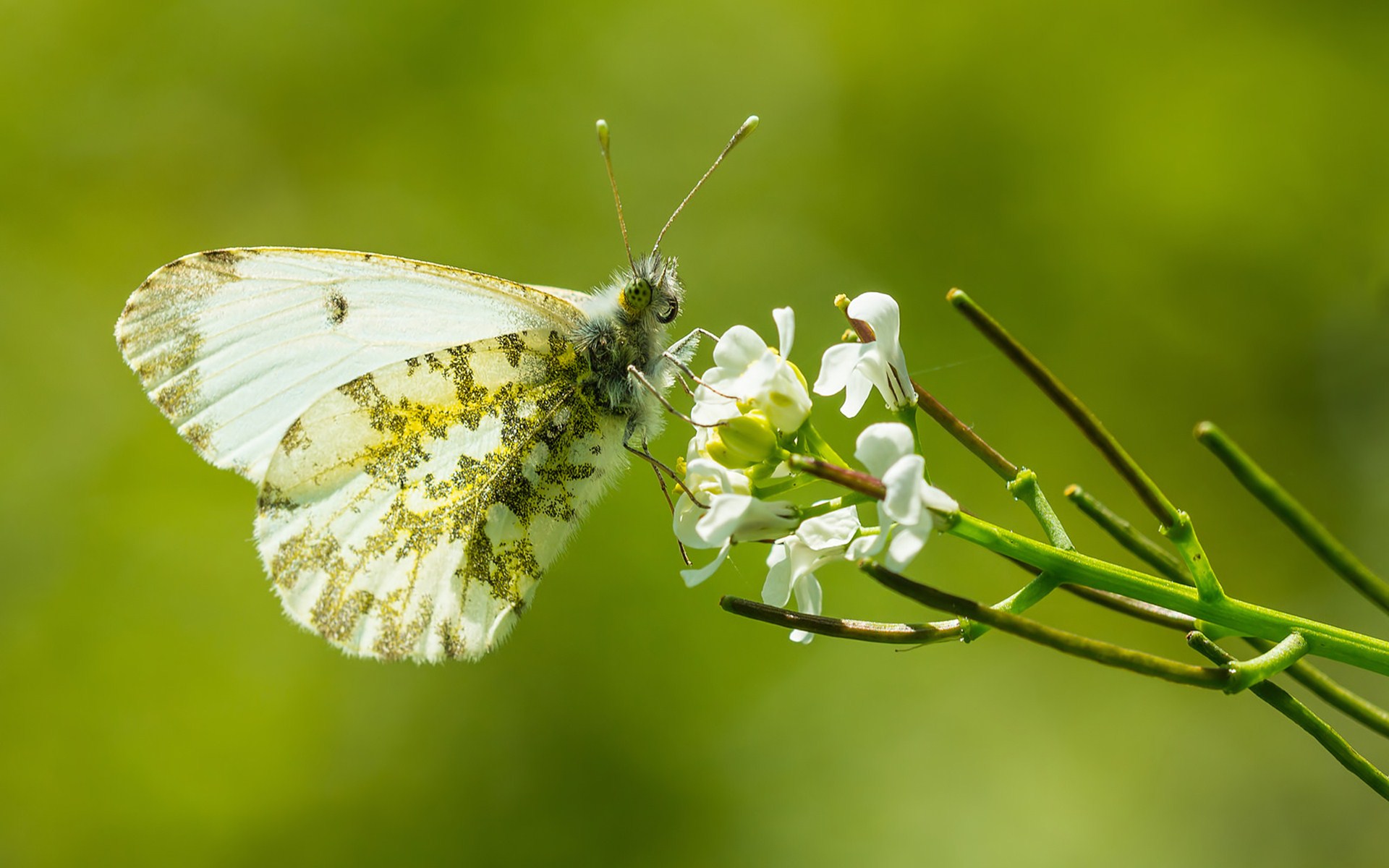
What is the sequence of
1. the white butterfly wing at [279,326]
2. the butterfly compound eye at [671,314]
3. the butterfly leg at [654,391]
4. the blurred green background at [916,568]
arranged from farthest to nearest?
1. the blurred green background at [916,568]
2. the butterfly compound eye at [671,314]
3. the white butterfly wing at [279,326]
4. the butterfly leg at [654,391]

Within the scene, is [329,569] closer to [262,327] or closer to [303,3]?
[262,327]

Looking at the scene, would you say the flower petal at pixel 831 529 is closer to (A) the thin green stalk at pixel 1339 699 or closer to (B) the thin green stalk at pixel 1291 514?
(B) the thin green stalk at pixel 1291 514

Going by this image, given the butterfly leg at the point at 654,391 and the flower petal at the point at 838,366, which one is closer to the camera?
the flower petal at the point at 838,366

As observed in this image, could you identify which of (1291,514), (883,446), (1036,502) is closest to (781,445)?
(883,446)

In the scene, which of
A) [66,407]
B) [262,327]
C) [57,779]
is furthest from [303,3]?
[57,779]

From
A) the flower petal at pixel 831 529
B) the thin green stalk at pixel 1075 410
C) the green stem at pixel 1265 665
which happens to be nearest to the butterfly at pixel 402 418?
the flower petal at pixel 831 529

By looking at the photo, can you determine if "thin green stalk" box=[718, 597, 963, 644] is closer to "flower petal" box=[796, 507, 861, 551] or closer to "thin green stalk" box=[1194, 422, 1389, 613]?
"flower petal" box=[796, 507, 861, 551]

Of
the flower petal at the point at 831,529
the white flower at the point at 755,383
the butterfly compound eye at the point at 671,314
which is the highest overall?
the butterfly compound eye at the point at 671,314

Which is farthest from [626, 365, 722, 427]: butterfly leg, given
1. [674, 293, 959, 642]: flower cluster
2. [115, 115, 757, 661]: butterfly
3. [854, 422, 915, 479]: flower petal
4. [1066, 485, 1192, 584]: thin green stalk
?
[1066, 485, 1192, 584]: thin green stalk
